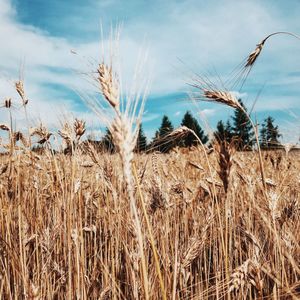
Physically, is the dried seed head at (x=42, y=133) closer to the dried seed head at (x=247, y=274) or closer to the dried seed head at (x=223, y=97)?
the dried seed head at (x=223, y=97)

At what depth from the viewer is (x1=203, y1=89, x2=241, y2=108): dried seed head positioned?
173 centimetres

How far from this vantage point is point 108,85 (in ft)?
3.22

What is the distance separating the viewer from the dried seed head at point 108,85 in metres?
0.92

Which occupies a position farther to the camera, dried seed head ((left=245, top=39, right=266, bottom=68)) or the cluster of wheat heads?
dried seed head ((left=245, top=39, right=266, bottom=68))

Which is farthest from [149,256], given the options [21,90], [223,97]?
[21,90]

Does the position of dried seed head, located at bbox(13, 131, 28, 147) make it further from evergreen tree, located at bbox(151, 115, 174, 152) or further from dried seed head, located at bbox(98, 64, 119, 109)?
dried seed head, located at bbox(98, 64, 119, 109)

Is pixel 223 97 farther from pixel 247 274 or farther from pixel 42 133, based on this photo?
pixel 42 133

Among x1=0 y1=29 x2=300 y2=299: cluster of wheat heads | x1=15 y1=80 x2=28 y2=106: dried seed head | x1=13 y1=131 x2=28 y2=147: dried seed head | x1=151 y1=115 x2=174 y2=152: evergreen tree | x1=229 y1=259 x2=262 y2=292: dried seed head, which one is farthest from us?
x1=13 y1=131 x2=28 y2=147: dried seed head

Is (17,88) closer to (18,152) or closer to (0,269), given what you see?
(18,152)

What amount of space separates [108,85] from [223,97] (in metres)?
0.92

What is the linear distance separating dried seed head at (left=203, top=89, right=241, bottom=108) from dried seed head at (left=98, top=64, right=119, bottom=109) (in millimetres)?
837

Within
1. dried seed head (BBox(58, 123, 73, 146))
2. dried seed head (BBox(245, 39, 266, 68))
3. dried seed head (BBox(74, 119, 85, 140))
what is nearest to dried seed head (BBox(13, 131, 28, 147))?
dried seed head (BBox(58, 123, 73, 146))

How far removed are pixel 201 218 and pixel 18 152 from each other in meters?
1.59

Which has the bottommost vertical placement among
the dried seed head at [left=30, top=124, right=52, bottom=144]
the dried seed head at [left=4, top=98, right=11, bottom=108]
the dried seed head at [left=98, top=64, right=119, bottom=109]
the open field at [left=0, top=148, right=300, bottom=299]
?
the open field at [left=0, top=148, right=300, bottom=299]
